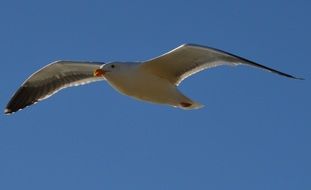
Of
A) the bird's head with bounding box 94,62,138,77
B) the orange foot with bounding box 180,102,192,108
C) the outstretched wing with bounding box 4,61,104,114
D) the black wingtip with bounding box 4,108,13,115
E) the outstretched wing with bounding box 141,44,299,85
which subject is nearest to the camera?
the outstretched wing with bounding box 141,44,299,85

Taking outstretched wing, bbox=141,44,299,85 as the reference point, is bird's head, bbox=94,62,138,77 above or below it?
below

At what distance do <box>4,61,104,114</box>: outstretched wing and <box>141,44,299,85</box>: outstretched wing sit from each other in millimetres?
1590

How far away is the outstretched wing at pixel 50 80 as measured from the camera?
1187 cm

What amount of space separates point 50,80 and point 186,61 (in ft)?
8.60

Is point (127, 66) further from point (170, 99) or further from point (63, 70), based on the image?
point (63, 70)

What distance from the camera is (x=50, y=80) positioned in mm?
12102

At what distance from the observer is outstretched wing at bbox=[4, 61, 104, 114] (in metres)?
11.9

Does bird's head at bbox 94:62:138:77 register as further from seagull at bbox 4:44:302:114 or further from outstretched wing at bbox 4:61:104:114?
outstretched wing at bbox 4:61:104:114

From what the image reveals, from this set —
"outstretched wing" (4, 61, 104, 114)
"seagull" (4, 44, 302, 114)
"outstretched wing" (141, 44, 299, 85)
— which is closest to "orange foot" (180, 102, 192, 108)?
"seagull" (4, 44, 302, 114)

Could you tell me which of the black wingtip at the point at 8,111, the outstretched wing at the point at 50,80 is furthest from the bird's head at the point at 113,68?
the black wingtip at the point at 8,111

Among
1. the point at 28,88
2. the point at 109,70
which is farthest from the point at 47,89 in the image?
the point at 109,70

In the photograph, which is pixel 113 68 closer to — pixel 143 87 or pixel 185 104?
pixel 143 87

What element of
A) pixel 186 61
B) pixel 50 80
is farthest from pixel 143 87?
pixel 50 80

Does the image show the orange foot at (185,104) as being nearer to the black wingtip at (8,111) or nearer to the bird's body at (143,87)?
the bird's body at (143,87)
